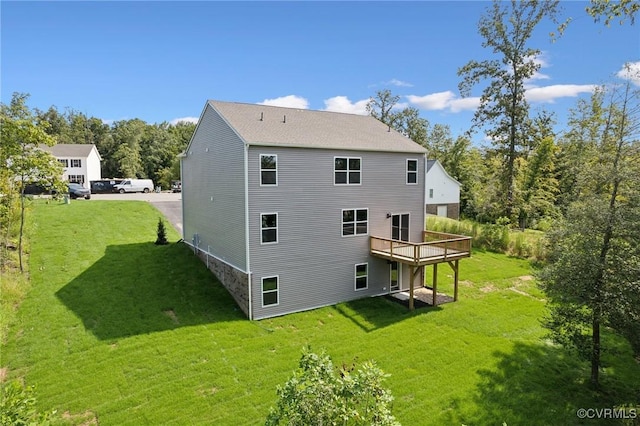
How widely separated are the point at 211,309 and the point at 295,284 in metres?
3.44

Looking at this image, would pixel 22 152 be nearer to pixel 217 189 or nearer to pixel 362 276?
pixel 217 189

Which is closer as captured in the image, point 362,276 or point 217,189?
point 217,189

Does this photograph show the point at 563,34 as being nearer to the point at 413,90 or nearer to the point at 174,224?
the point at 174,224

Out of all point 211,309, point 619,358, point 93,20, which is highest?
point 93,20

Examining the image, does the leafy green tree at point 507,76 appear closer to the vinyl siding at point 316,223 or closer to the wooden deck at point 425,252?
the wooden deck at point 425,252

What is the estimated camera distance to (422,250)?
15.8 m

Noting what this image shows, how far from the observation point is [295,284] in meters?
14.6

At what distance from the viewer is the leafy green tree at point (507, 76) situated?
26328 millimetres

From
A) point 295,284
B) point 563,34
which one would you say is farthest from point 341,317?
point 563,34

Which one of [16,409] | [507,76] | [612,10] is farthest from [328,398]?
[507,76]

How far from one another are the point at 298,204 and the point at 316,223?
117cm

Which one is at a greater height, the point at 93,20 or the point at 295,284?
the point at 93,20

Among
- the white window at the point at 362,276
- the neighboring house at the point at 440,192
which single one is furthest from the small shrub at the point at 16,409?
the neighboring house at the point at 440,192

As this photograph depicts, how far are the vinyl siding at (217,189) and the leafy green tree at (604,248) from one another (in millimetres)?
10635
